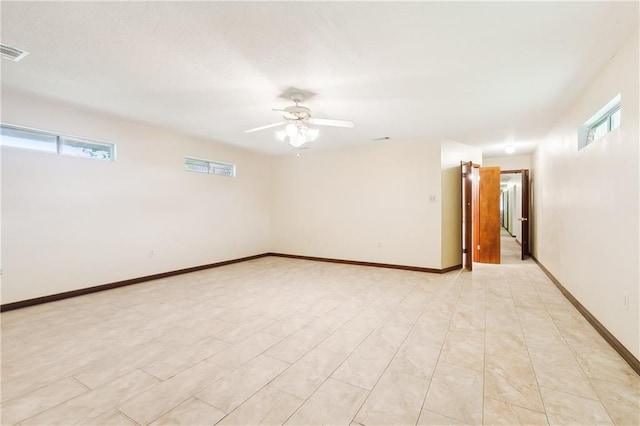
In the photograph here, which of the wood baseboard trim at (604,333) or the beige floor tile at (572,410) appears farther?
the wood baseboard trim at (604,333)

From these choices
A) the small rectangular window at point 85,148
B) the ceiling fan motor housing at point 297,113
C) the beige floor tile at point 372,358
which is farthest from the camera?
the small rectangular window at point 85,148

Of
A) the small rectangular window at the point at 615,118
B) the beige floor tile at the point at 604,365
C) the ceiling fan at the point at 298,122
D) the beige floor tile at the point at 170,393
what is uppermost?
the ceiling fan at the point at 298,122

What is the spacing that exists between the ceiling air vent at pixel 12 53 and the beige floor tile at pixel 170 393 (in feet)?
9.77

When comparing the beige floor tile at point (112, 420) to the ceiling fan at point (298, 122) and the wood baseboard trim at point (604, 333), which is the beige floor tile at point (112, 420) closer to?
the ceiling fan at point (298, 122)

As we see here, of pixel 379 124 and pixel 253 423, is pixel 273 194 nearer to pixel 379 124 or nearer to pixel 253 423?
pixel 379 124

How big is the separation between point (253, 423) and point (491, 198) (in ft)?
21.2

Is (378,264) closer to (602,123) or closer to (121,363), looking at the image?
(602,123)

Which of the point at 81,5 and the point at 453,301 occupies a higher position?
the point at 81,5

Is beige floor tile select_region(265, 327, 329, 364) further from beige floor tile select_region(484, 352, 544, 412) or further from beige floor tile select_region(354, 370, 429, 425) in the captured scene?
beige floor tile select_region(484, 352, 544, 412)

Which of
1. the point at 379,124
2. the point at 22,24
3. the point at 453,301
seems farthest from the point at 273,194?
the point at 22,24

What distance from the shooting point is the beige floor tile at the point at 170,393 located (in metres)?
1.74

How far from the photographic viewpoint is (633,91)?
7.32 feet

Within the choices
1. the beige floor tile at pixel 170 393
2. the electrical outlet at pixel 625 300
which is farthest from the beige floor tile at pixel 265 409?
the electrical outlet at pixel 625 300

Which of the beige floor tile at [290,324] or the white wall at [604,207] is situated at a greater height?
the white wall at [604,207]
